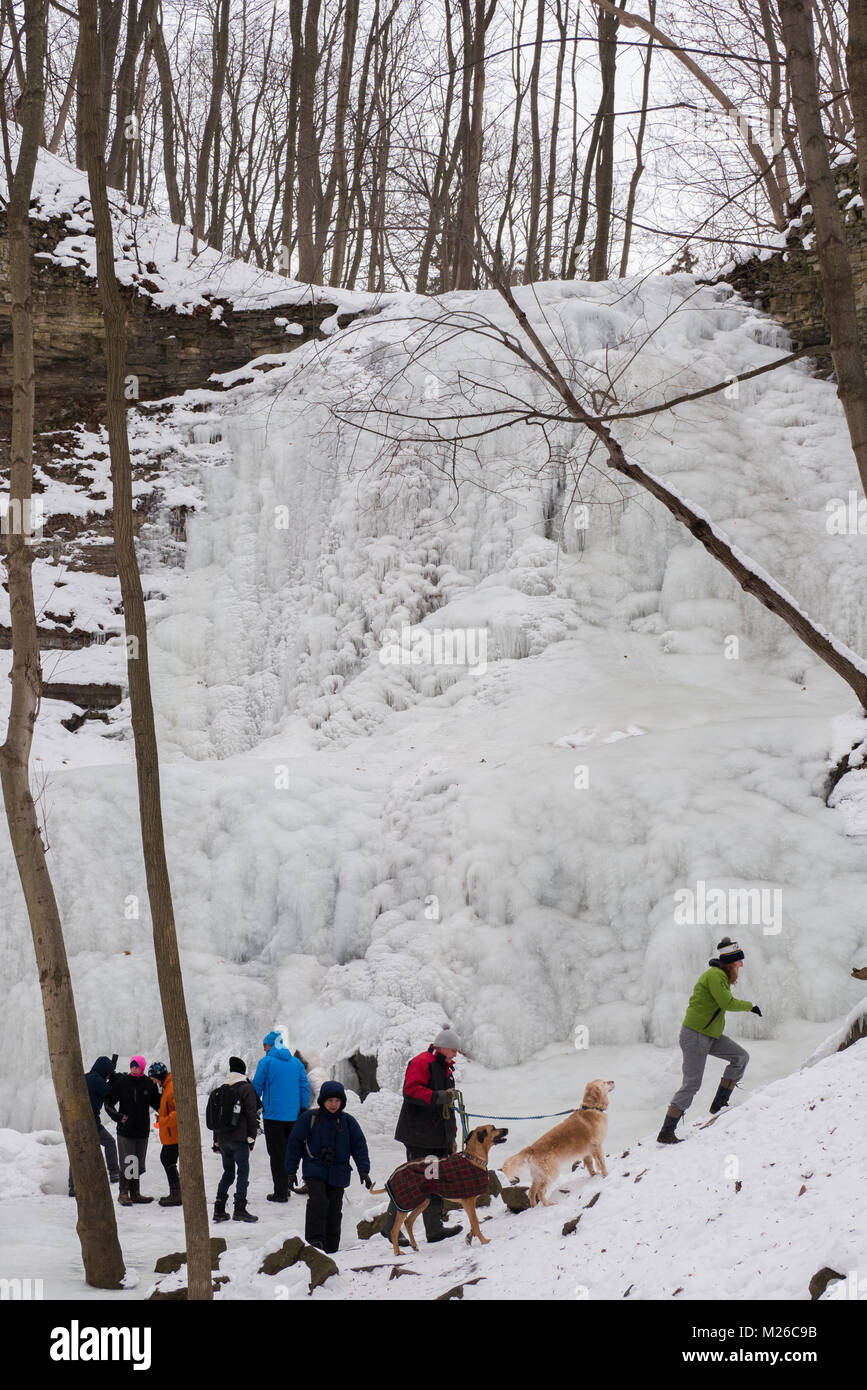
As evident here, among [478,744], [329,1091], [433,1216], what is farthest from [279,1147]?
[478,744]

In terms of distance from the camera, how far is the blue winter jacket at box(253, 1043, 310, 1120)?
7.24 meters

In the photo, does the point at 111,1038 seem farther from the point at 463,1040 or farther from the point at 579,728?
the point at 579,728

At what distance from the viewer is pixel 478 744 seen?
11.0m

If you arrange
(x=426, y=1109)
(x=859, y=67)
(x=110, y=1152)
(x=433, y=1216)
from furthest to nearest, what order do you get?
(x=110, y=1152), (x=426, y=1109), (x=433, y=1216), (x=859, y=67)

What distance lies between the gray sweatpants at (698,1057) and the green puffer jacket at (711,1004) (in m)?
0.05

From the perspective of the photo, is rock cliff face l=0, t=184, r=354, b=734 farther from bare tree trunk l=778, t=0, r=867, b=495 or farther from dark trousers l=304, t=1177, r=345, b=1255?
bare tree trunk l=778, t=0, r=867, b=495

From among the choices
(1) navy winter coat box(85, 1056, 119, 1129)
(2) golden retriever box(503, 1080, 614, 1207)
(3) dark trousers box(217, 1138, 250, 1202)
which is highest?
(2) golden retriever box(503, 1080, 614, 1207)

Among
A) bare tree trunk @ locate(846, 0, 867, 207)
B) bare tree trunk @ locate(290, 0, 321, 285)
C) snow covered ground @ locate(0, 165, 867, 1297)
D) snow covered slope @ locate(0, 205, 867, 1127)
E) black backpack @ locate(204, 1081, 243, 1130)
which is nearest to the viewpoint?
bare tree trunk @ locate(846, 0, 867, 207)

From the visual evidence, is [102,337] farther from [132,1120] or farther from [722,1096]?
[722,1096]

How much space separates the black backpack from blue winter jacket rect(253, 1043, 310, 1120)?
15.9 inches

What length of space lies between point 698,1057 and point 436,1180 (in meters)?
1.66

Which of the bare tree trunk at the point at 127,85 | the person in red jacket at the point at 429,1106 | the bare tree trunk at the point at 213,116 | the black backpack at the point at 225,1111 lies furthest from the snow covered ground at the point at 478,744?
the bare tree trunk at the point at 127,85

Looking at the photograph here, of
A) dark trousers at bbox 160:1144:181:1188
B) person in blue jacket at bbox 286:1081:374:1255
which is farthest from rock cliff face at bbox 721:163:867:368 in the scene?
dark trousers at bbox 160:1144:181:1188

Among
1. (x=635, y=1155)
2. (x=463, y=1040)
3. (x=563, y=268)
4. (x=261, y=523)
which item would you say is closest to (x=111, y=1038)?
(x=463, y=1040)
